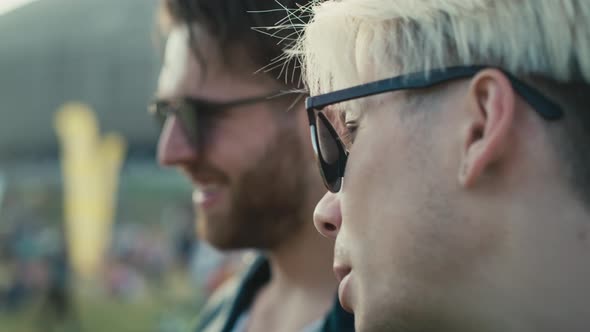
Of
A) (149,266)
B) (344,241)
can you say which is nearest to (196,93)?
(344,241)

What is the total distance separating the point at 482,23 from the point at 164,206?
12.3 m

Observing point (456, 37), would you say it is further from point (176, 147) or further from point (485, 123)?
point (176, 147)

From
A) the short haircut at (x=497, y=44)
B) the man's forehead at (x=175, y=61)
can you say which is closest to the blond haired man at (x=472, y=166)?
the short haircut at (x=497, y=44)

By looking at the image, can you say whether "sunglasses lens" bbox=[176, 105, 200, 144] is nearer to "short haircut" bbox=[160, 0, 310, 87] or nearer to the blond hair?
"short haircut" bbox=[160, 0, 310, 87]

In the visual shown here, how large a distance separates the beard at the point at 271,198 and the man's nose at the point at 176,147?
0.54 ft

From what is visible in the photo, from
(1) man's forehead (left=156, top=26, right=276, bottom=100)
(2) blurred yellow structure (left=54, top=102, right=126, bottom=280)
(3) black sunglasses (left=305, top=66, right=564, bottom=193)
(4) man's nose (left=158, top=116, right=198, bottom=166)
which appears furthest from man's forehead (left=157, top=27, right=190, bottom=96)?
(2) blurred yellow structure (left=54, top=102, right=126, bottom=280)

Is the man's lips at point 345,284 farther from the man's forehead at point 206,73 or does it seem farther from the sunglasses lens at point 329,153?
the man's forehead at point 206,73

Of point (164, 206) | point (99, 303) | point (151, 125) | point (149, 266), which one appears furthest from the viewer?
point (151, 125)

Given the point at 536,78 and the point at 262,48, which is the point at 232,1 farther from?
the point at 536,78

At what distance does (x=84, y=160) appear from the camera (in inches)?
469

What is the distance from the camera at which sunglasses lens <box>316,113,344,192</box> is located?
1.19 m

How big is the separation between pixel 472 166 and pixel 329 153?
312mm

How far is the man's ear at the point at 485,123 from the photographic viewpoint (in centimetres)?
93

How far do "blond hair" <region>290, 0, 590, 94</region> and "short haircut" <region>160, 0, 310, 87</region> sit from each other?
0.70 m
